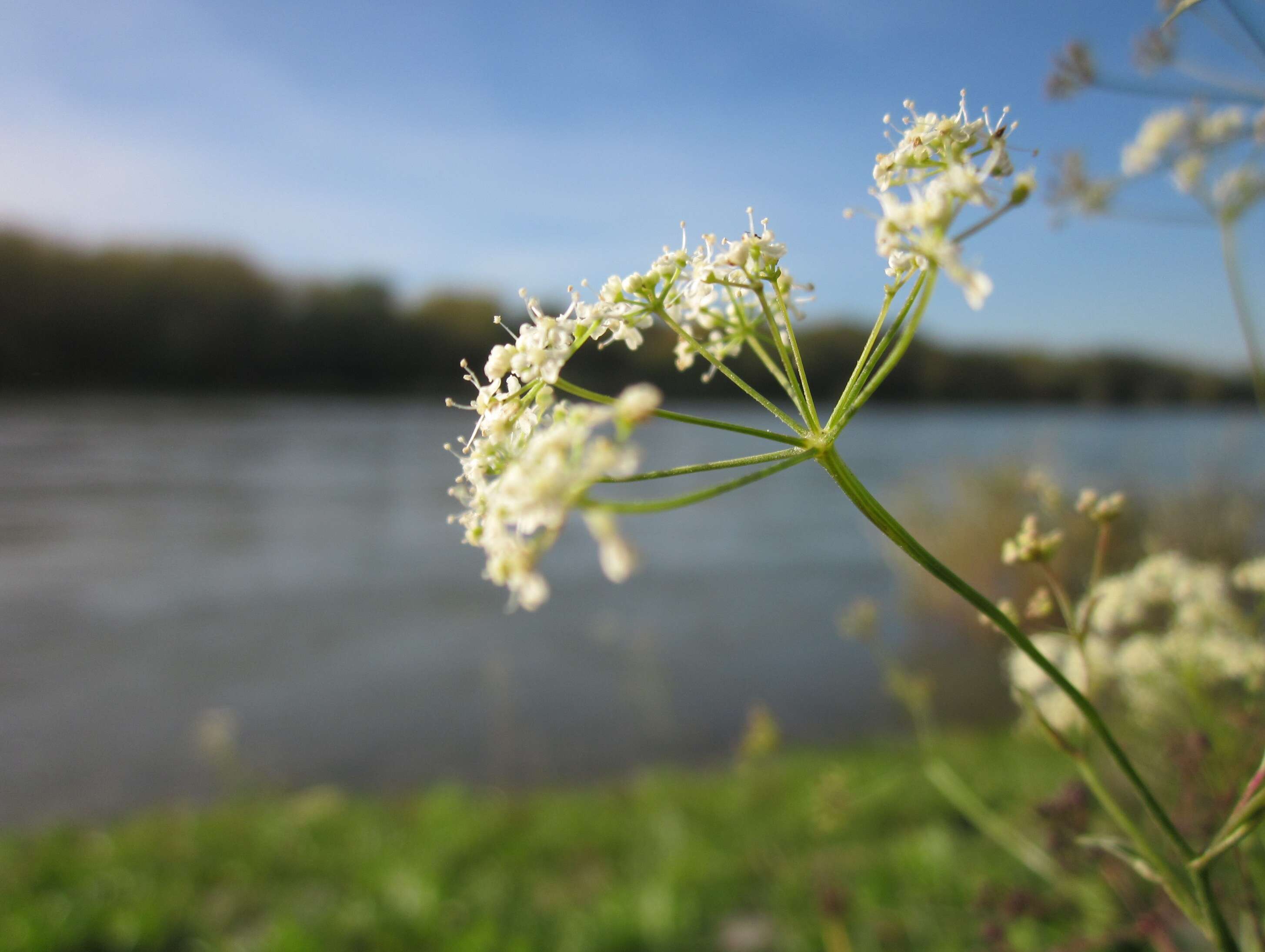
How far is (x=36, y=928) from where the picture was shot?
2.85 meters

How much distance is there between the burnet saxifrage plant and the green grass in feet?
3.22

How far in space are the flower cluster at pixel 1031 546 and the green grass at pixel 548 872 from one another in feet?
2.59

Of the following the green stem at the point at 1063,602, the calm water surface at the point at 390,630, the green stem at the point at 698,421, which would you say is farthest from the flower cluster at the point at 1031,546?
the calm water surface at the point at 390,630

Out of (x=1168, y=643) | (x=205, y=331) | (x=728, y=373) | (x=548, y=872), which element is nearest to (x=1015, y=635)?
(x=728, y=373)

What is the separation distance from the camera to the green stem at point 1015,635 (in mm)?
549

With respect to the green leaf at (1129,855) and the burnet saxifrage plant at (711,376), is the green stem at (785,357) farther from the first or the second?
the green leaf at (1129,855)

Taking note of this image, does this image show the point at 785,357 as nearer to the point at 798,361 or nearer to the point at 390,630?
the point at 798,361

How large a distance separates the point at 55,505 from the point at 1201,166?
1888cm

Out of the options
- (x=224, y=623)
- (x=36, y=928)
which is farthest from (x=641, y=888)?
(x=224, y=623)

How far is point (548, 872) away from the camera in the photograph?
3.72m

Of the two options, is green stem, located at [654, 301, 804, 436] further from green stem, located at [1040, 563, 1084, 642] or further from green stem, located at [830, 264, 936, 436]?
green stem, located at [1040, 563, 1084, 642]

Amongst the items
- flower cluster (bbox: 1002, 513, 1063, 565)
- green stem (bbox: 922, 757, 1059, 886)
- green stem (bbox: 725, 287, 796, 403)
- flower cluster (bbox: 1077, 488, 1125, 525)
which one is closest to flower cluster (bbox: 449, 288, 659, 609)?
green stem (bbox: 725, 287, 796, 403)

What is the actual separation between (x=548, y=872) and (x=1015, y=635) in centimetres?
371

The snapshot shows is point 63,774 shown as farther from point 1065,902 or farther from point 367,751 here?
point 1065,902
